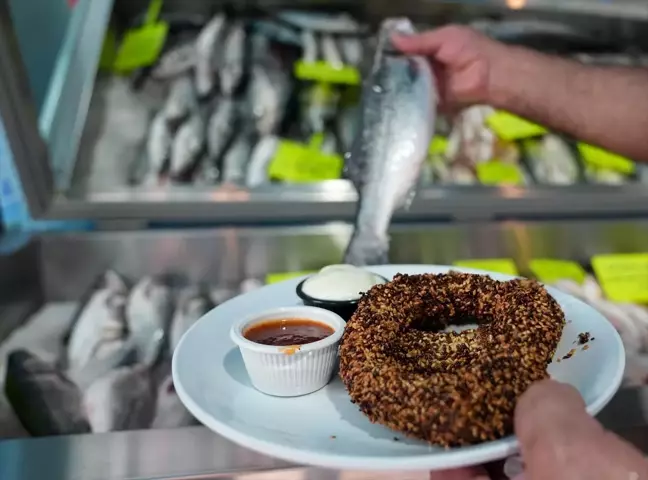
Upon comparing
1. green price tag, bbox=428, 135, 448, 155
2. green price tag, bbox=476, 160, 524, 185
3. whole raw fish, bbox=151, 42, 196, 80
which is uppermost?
whole raw fish, bbox=151, 42, 196, 80

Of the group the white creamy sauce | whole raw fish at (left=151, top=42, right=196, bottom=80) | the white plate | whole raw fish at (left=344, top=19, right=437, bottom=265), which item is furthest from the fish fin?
whole raw fish at (left=151, top=42, right=196, bottom=80)

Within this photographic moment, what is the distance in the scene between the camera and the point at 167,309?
169cm

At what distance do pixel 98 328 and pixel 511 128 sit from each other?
1.53 meters

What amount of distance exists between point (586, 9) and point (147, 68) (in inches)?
65.1

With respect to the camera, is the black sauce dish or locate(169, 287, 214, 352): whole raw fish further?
locate(169, 287, 214, 352): whole raw fish

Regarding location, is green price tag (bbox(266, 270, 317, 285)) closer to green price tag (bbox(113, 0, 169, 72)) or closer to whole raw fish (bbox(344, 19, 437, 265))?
whole raw fish (bbox(344, 19, 437, 265))

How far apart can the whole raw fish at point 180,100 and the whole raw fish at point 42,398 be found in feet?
3.38

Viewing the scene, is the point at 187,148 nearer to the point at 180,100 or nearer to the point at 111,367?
the point at 180,100

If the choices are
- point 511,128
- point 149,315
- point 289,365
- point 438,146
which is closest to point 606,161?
point 511,128

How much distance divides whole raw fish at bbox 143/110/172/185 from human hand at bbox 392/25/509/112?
2.81 feet

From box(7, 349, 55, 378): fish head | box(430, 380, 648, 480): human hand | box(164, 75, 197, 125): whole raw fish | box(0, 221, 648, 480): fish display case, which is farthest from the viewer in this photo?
box(164, 75, 197, 125): whole raw fish

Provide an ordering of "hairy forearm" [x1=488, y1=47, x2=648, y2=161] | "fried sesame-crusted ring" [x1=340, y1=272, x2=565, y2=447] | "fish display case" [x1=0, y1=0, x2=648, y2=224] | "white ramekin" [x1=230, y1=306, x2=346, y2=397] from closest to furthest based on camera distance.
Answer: "fried sesame-crusted ring" [x1=340, y1=272, x2=565, y2=447], "white ramekin" [x1=230, y1=306, x2=346, y2=397], "hairy forearm" [x1=488, y1=47, x2=648, y2=161], "fish display case" [x1=0, y1=0, x2=648, y2=224]

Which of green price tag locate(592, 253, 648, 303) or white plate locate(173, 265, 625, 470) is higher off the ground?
white plate locate(173, 265, 625, 470)

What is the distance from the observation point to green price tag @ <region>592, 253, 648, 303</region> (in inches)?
71.8
